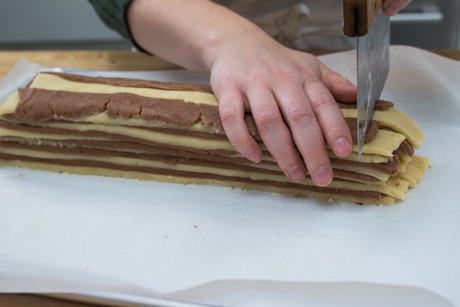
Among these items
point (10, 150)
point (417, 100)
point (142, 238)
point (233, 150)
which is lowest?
point (142, 238)

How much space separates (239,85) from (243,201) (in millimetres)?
357

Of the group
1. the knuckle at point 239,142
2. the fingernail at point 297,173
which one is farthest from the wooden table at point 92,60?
the fingernail at point 297,173

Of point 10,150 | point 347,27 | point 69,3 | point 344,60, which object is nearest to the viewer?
point 347,27

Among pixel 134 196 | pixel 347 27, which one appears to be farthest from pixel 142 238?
pixel 347 27

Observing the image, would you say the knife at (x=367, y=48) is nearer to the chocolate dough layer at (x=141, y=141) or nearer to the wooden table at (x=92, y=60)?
the chocolate dough layer at (x=141, y=141)

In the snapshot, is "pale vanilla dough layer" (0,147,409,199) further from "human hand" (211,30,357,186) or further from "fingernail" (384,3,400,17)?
"fingernail" (384,3,400,17)

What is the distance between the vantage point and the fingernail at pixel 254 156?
1.25 metres

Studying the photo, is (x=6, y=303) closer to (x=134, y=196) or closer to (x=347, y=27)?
(x=134, y=196)

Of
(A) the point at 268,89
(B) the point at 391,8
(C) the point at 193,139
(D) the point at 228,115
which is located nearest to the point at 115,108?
(C) the point at 193,139

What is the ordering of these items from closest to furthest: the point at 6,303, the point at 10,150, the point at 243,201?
the point at 6,303 < the point at 243,201 < the point at 10,150

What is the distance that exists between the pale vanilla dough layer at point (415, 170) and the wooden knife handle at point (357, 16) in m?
0.56

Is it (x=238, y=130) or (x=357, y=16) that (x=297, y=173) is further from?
(x=357, y=16)

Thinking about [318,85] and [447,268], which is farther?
[318,85]

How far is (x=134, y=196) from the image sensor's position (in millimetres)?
1414
